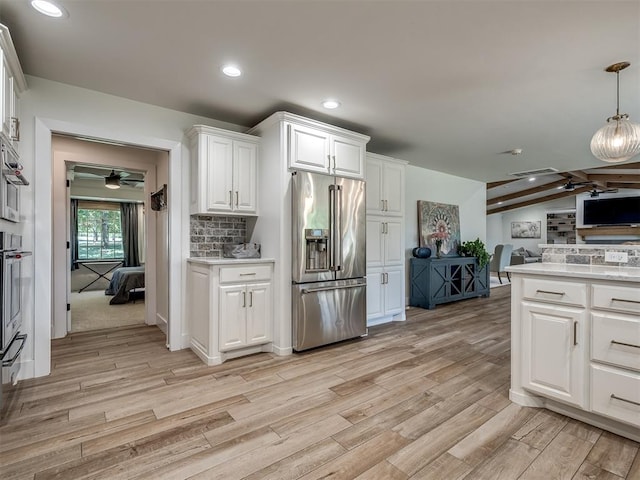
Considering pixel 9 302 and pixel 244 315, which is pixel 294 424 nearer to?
pixel 244 315

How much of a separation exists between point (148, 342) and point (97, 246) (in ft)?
20.4

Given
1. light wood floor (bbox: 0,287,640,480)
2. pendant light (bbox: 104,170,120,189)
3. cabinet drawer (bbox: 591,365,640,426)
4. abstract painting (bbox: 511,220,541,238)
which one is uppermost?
pendant light (bbox: 104,170,120,189)

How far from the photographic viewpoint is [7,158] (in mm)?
2045

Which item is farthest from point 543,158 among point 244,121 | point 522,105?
point 244,121

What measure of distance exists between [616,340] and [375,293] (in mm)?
2684

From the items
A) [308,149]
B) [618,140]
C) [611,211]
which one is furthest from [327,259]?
[611,211]

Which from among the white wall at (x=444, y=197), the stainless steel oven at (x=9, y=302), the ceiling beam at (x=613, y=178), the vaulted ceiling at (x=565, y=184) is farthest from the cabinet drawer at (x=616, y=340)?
the ceiling beam at (x=613, y=178)

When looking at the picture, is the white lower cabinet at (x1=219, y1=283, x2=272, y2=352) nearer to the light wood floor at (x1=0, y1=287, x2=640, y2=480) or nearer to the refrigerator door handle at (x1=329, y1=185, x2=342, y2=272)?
the light wood floor at (x1=0, y1=287, x2=640, y2=480)

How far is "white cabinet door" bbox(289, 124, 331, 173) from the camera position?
10.7 feet

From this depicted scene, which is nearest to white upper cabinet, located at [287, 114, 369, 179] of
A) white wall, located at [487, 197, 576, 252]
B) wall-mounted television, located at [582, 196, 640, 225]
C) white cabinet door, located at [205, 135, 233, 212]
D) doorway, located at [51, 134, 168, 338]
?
white cabinet door, located at [205, 135, 233, 212]

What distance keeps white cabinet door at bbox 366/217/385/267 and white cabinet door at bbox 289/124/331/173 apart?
3.83 ft

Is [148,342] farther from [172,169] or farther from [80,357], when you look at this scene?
[172,169]

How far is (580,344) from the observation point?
6.44ft

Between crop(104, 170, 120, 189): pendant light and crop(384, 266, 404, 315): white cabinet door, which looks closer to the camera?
crop(384, 266, 404, 315): white cabinet door
